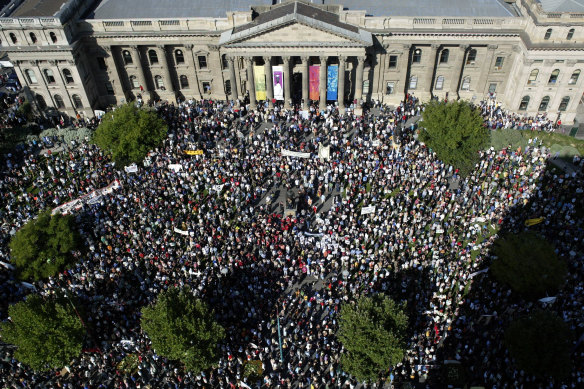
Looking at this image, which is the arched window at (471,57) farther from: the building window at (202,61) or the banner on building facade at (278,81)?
the building window at (202,61)

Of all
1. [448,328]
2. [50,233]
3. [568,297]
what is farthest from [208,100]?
[568,297]

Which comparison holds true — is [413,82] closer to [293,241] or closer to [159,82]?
[293,241]

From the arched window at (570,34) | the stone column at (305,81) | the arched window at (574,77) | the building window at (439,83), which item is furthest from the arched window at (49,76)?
the arched window at (574,77)

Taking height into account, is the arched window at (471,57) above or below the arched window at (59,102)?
above

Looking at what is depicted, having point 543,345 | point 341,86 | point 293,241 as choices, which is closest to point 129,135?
point 293,241

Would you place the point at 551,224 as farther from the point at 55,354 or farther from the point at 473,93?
the point at 55,354

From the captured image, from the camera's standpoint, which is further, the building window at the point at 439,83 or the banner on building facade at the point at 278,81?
the building window at the point at 439,83
